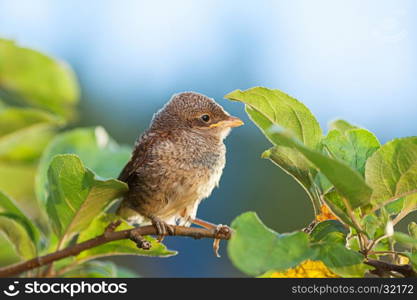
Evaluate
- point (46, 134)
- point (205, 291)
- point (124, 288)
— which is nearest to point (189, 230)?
point (205, 291)

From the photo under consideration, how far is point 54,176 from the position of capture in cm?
170

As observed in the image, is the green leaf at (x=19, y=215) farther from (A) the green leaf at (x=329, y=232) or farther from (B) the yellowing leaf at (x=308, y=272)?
(A) the green leaf at (x=329, y=232)

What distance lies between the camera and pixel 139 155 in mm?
2426

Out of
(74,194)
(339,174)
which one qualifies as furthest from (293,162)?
(74,194)

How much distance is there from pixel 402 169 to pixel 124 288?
32.5 inches

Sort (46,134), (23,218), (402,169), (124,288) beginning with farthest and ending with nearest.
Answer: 1. (46,134)
2. (23,218)
3. (124,288)
4. (402,169)

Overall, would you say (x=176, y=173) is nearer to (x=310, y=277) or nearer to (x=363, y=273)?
(x=310, y=277)

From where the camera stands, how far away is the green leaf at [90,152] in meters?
2.10

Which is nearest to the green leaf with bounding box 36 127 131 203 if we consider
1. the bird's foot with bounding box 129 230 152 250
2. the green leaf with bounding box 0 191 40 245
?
the green leaf with bounding box 0 191 40 245

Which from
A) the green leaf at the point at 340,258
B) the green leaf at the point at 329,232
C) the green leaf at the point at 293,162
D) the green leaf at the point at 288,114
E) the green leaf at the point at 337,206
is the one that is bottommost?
the green leaf at the point at 340,258

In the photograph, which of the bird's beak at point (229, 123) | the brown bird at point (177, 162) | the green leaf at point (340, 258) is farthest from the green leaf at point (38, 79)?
the green leaf at point (340, 258)

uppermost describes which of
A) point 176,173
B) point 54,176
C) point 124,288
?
point 54,176

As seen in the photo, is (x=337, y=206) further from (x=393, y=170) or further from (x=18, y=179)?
(x=18, y=179)

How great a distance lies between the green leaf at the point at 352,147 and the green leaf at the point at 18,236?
3.16 feet
